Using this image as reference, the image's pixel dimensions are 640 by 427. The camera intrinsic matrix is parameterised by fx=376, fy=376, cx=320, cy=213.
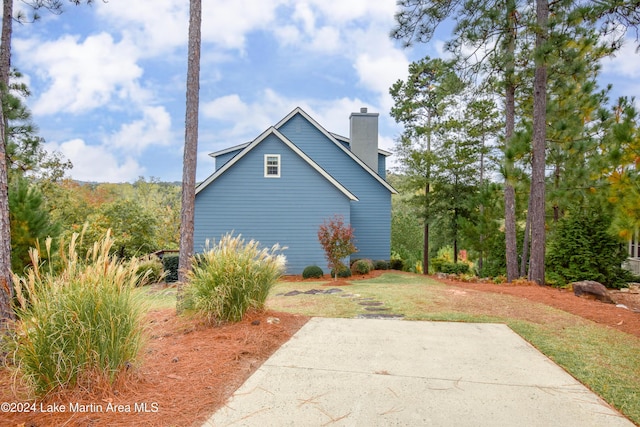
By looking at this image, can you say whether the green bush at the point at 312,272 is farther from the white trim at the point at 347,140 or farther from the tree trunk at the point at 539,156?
the white trim at the point at 347,140

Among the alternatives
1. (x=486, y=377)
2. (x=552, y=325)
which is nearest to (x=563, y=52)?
(x=552, y=325)

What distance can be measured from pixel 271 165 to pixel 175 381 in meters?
11.9

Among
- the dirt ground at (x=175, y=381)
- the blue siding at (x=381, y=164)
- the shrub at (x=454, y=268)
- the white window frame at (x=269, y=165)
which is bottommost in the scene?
the shrub at (x=454, y=268)

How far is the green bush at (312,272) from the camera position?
45.9 feet

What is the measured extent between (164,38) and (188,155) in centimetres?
463

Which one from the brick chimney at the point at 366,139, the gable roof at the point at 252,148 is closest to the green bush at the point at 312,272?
the gable roof at the point at 252,148

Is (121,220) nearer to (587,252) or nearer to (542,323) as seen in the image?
(542,323)

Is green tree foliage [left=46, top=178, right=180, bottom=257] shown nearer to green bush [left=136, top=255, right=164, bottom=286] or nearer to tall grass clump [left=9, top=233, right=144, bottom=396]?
green bush [left=136, top=255, right=164, bottom=286]

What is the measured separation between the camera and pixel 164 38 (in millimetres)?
8672

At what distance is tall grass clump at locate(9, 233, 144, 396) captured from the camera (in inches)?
105

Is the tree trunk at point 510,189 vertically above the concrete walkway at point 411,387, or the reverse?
the tree trunk at point 510,189

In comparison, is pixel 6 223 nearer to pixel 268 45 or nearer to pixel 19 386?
pixel 19 386

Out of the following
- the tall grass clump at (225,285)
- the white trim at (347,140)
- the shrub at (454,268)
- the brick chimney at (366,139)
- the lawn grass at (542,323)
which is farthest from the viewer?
the white trim at (347,140)

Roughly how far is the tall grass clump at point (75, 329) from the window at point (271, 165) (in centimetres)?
1170
